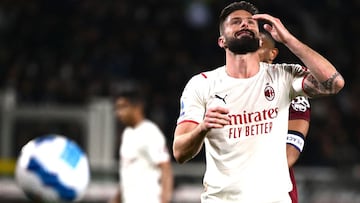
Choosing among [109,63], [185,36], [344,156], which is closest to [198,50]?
[185,36]

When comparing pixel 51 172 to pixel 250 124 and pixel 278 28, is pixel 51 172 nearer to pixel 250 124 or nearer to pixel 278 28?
pixel 250 124

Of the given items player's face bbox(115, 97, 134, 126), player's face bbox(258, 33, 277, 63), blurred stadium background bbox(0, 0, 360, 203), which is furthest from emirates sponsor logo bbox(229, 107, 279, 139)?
blurred stadium background bbox(0, 0, 360, 203)

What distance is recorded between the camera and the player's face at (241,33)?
4.77 meters

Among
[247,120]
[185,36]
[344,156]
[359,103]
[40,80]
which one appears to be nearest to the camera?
[247,120]

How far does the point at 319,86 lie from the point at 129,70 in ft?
29.6

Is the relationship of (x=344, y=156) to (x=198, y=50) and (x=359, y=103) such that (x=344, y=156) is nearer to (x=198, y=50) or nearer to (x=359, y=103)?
(x=359, y=103)

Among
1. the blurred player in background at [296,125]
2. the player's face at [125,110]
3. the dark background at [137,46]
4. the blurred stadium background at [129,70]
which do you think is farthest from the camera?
the dark background at [137,46]

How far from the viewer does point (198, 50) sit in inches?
552

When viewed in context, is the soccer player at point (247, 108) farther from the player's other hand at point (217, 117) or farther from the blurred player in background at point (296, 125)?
the blurred player in background at point (296, 125)

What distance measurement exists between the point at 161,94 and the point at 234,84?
309 inches

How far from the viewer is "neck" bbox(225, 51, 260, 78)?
16.1 ft

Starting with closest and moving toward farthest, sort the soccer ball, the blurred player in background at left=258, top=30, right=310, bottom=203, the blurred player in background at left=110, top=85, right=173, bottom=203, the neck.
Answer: the neck
the soccer ball
the blurred player in background at left=258, top=30, right=310, bottom=203
the blurred player in background at left=110, top=85, right=173, bottom=203

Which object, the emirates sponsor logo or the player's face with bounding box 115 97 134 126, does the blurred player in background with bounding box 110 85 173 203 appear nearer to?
the player's face with bounding box 115 97 134 126

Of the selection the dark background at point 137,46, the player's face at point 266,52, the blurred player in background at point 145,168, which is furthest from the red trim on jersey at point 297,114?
the dark background at point 137,46
